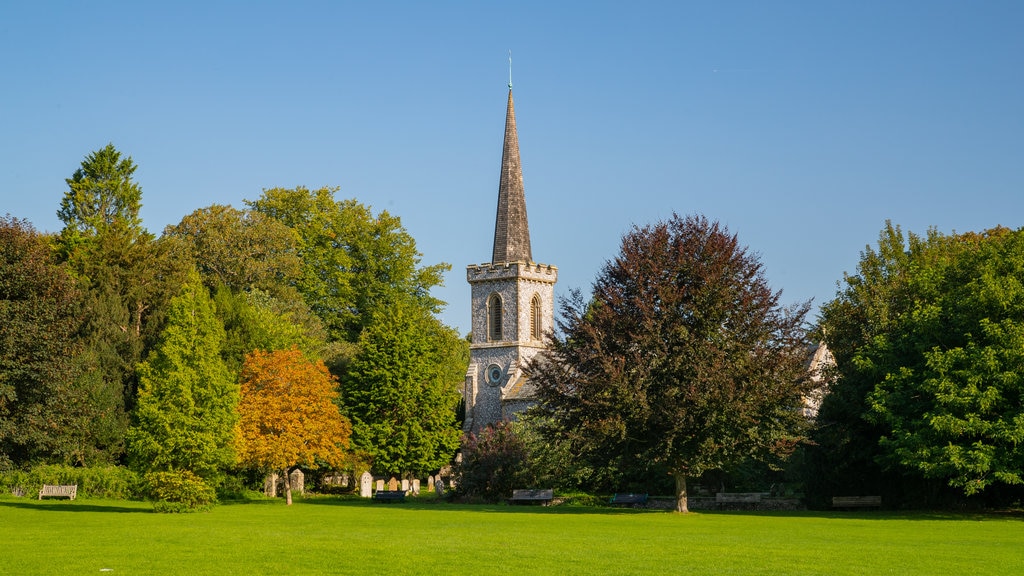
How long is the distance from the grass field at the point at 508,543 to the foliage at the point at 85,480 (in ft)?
34.8

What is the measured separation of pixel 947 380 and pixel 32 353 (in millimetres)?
30170

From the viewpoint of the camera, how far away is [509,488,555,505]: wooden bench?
4138 centimetres

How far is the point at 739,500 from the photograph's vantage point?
122 ft

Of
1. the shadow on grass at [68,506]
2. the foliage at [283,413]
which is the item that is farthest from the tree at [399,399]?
the shadow on grass at [68,506]

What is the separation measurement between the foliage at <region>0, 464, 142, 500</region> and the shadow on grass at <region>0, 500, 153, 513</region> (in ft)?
8.16

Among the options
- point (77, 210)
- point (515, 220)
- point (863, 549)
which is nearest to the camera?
point (863, 549)

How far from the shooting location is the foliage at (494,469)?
146 ft

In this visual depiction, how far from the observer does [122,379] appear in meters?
50.8

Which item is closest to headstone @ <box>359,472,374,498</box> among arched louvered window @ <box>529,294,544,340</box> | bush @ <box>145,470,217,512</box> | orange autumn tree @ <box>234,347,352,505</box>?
orange autumn tree @ <box>234,347,352,505</box>

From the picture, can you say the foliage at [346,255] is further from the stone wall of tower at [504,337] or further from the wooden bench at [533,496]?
the wooden bench at [533,496]

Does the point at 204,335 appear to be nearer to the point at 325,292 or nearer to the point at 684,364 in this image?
the point at 684,364

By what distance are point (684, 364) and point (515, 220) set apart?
35.5 meters

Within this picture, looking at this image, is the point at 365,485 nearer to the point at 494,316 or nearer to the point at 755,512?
the point at 494,316

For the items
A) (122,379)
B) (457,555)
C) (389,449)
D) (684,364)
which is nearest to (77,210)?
(122,379)
